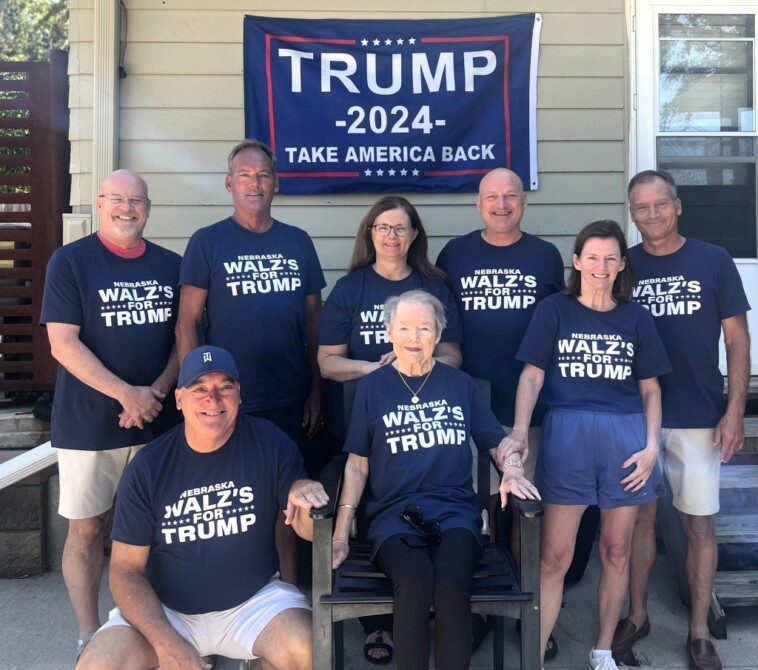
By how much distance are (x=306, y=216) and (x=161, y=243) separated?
0.80 m

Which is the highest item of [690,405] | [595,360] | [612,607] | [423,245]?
[423,245]

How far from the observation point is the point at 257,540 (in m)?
2.29

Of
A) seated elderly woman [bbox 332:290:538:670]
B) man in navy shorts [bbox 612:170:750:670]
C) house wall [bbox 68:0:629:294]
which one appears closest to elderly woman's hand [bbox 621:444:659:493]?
man in navy shorts [bbox 612:170:750:670]

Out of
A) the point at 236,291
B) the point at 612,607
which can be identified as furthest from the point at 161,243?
the point at 612,607

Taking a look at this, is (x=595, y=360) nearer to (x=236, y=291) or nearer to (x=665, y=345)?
(x=665, y=345)

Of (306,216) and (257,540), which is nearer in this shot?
(257,540)

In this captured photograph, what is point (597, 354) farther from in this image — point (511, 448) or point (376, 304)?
point (376, 304)

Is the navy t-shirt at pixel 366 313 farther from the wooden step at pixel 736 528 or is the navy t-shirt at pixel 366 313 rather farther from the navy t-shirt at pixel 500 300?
the wooden step at pixel 736 528

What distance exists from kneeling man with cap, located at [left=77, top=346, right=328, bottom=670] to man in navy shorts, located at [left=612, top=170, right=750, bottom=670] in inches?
53.6

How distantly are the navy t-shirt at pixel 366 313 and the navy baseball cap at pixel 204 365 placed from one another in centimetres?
68

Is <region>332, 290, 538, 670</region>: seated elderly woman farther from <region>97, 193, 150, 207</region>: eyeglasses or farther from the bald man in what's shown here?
<region>97, 193, 150, 207</region>: eyeglasses

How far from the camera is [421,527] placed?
2359 millimetres

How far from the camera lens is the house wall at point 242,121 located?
4.05m

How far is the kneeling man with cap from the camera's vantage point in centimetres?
218
